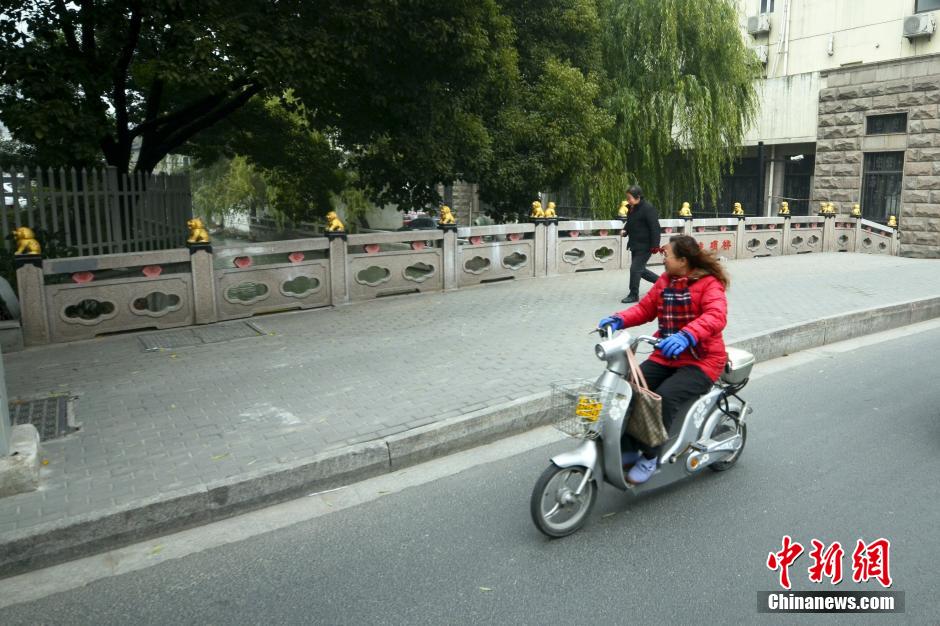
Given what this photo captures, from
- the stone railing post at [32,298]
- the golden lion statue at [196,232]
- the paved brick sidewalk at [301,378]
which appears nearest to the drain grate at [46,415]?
the paved brick sidewalk at [301,378]

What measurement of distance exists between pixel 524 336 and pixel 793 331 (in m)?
3.23

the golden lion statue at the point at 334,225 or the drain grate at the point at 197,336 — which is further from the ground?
the golden lion statue at the point at 334,225

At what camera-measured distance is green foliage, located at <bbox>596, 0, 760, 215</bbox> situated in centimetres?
1855

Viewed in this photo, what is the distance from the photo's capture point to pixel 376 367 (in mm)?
7441

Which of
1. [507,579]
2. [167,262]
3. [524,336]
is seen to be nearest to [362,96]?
[167,262]

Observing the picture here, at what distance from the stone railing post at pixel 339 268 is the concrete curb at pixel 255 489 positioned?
17.9 ft

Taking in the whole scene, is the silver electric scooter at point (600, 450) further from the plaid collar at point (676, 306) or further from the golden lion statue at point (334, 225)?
the golden lion statue at point (334, 225)

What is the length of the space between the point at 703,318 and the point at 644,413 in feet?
2.20

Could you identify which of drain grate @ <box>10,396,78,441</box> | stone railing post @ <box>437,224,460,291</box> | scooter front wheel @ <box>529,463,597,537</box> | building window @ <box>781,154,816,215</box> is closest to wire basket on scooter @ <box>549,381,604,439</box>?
scooter front wheel @ <box>529,463,597,537</box>

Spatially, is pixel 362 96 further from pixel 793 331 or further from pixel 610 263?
pixel 793 331

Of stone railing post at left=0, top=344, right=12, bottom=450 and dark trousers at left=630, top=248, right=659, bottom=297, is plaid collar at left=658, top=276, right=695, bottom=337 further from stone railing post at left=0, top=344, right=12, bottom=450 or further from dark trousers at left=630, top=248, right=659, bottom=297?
dark trousers at left=630, top=248, right=659, bottom=297

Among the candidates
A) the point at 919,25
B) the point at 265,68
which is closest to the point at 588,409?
the point at 265,68

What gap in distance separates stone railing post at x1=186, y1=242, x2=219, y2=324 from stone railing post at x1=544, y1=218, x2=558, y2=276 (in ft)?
21.6

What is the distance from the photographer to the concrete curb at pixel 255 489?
13.2 feet
